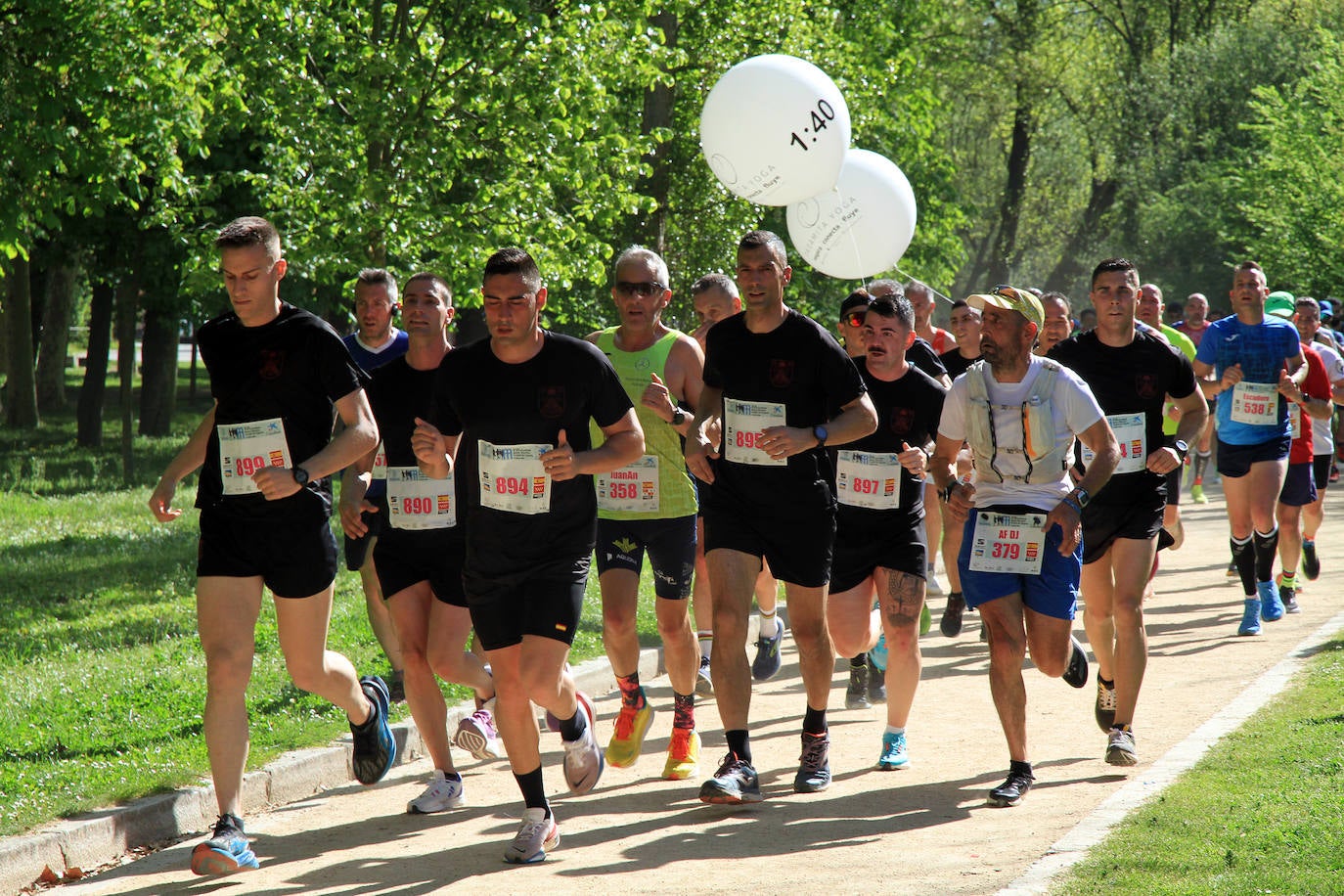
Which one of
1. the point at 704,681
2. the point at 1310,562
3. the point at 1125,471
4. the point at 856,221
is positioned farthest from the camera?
the point at 1310,562

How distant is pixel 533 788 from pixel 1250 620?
6378 mm

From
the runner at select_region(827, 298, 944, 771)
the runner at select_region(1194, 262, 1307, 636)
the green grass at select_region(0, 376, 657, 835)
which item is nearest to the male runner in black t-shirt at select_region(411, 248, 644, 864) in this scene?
the green grass at select_region(0, 376, 657, 835)

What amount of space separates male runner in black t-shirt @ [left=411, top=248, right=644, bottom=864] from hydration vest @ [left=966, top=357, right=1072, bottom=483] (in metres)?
1.48

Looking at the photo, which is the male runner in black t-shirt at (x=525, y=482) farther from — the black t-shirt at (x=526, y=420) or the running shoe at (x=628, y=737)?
the running shoe at (x=628, y=737)

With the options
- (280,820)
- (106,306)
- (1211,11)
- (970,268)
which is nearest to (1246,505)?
(280,820)

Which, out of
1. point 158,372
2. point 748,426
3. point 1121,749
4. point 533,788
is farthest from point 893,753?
point 158,372

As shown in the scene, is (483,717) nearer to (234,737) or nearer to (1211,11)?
(234,737)

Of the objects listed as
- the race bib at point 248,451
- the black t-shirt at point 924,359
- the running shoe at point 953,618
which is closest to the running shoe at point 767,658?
the running shoe at point 953,618

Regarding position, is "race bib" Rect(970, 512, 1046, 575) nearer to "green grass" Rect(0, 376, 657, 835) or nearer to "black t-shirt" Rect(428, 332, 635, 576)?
"black t-shirt" Rect(428, 332, 635, 576)

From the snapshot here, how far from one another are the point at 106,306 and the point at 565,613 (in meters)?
27.0

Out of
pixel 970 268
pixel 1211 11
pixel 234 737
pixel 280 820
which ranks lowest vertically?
pixel 280 820

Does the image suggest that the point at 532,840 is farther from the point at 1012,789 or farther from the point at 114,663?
the point at 114,663

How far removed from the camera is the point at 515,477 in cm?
549

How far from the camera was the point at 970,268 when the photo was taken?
230 ft
